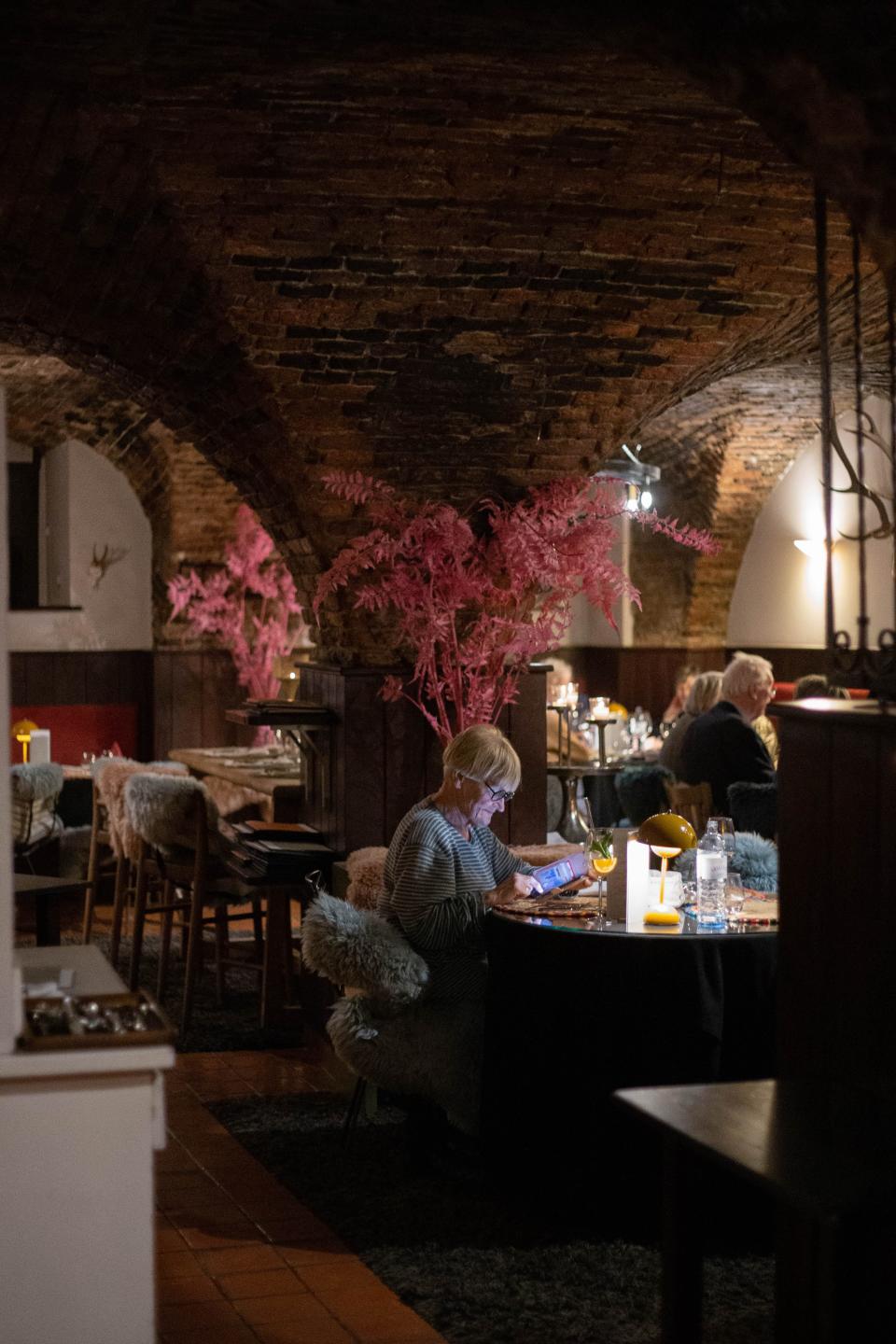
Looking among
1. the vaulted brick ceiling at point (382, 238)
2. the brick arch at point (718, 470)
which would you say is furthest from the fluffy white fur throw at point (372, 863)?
the brick arch at point (718, 470)

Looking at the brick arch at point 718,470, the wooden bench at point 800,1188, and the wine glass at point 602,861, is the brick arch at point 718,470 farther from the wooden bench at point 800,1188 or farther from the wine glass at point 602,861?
the wooden bench at point 800,1188

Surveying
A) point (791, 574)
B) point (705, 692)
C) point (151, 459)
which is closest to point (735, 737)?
point (705, 692)

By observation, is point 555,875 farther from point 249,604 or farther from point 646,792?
point 249,604

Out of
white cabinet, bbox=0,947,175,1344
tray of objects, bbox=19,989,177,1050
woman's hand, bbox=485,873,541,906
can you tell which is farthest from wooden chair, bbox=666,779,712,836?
white cabinet, bbox=0,947,175,1344

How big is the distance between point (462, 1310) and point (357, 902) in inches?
81.8

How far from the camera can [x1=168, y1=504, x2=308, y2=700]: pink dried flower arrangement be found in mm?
11734

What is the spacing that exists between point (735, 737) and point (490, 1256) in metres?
3.28

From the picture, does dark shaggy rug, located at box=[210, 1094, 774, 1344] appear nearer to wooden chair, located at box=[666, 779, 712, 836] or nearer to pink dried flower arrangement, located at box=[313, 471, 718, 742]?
pink dried flower arrangement, located at box=[313, 471, 718, 742]

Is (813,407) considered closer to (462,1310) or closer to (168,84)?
(168,84)

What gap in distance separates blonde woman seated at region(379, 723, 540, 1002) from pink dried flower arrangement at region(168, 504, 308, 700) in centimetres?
699

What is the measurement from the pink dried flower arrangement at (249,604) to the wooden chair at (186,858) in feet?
15.5

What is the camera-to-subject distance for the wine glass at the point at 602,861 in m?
4.76

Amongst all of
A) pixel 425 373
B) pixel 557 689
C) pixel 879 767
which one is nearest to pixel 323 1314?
pixel 879 767

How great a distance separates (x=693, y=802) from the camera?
7.03 metres
